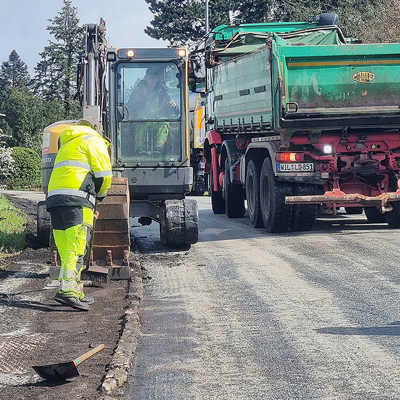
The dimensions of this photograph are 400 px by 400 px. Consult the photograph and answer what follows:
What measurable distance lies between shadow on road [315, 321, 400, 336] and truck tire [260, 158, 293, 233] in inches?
274

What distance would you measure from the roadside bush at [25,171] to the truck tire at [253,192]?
30547mm

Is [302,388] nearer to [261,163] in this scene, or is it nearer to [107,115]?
[107,115]

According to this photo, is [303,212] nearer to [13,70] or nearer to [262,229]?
[262,229]

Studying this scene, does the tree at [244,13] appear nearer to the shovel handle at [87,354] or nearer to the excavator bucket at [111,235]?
the excavator bucket at [111,235]

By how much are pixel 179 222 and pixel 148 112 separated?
1682 millimetres

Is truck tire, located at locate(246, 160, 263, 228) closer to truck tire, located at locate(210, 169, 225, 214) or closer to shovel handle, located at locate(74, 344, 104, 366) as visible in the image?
truck tire, located at locate(210, 169, 225, 214)

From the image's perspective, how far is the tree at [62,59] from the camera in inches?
2869

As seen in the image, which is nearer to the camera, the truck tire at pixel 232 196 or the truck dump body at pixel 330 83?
the truck dump body at pixel 330 83

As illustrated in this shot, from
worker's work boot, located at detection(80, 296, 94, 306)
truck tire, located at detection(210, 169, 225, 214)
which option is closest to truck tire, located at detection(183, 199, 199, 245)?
worker's work boot, located at detection(80, 296, 94, 306)

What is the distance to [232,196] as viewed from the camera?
58.8 ft

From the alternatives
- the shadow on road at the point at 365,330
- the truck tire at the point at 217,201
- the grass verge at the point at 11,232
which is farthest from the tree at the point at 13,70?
the shadow on road at the point at 365,330

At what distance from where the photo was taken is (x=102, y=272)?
974 cm

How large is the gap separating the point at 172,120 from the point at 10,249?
2973 millimetres

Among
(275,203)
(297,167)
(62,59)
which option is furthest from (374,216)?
(62,59)
